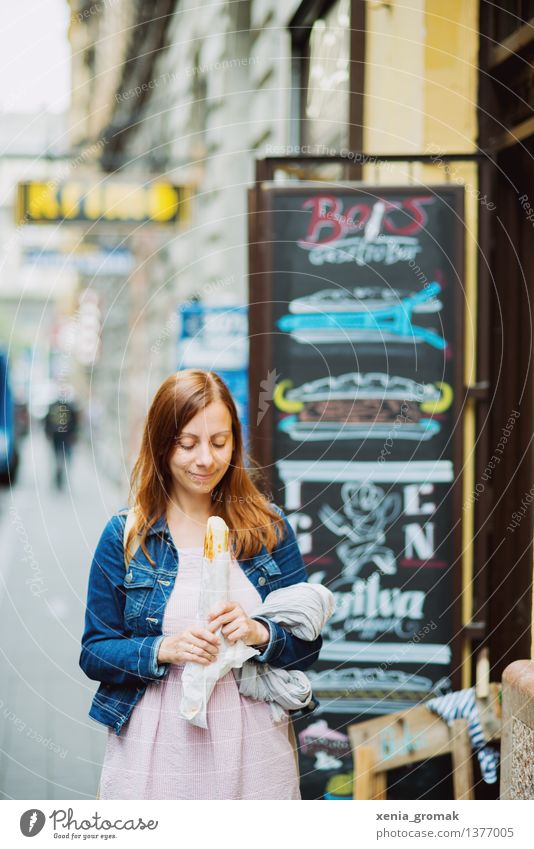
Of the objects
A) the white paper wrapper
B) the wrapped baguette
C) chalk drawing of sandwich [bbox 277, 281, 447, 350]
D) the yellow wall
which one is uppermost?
the yellow wall

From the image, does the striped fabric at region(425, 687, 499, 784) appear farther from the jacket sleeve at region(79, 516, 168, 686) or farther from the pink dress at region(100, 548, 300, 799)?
the jacket sleeve at region(79, 516, 168, 686)

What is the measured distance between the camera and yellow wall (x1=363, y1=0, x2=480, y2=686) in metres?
4.06

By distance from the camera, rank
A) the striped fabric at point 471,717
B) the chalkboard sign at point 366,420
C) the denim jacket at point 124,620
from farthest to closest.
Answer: the chalkboard sign at point 366,420 → the striped fabric at point 471,717 → the denim jacket at point 124,620

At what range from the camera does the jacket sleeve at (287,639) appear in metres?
2.34

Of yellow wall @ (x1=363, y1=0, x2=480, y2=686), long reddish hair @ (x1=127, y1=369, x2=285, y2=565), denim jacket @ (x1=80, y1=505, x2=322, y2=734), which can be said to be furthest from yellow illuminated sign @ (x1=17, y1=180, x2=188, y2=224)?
denim jacket @ (x1=80, y1=505, x2=322, y2=734)

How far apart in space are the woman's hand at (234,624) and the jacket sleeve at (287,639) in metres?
0.04

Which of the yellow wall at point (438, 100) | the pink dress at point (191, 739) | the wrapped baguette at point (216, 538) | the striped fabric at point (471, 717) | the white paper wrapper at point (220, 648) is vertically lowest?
the striped fabric at point (471, 717)

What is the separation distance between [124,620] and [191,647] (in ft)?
0.67

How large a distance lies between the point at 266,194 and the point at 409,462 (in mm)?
1113

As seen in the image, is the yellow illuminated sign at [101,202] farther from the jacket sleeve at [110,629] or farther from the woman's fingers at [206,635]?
the woman's fingers at [206,635]

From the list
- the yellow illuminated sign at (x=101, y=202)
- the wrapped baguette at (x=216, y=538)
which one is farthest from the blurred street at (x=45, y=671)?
the yellow illuminated sign at (x=101, y=202)

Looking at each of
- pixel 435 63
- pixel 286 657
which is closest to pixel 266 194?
pixel 435 63

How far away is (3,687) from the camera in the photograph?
19.5 feet

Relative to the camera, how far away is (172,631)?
2369mm
